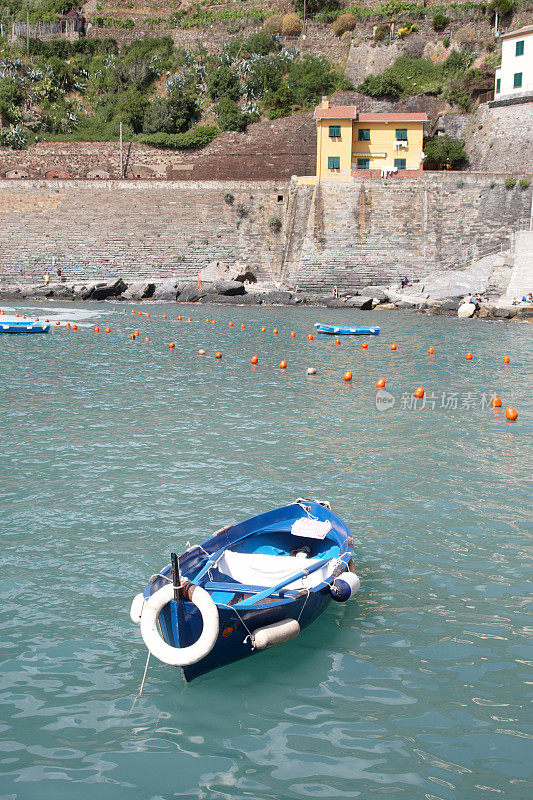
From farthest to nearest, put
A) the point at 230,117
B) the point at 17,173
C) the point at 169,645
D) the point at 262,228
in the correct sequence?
the point at 230,117 → the point at 17,173 → the point at 262,228 → the point at 169,645

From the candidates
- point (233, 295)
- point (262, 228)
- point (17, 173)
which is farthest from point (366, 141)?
point (17, 173)

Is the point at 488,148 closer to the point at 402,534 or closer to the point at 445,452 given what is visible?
the point at 445,452

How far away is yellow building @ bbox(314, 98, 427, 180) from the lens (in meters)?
44.4

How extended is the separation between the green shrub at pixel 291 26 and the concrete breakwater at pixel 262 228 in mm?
20677

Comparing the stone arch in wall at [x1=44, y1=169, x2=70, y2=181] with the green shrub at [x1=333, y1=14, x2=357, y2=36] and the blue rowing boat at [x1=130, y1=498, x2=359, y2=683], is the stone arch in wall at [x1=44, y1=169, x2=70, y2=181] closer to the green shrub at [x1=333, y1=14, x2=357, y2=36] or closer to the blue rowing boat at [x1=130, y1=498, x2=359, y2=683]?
the green shrub at [x1=333, y1=14, x2=357, y2=36]

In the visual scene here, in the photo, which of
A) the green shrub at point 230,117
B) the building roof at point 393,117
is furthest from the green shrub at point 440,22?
Result: the green shrub at point 230,117

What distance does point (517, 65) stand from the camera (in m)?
43.5

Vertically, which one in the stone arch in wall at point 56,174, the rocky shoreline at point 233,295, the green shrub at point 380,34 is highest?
the green shrub at point 380,34

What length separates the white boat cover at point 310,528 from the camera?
308 inches

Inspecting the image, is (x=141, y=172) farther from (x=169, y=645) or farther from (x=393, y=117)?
(x=169, y=645)

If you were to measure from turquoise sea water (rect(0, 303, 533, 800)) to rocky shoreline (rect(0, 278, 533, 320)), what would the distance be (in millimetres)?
19263

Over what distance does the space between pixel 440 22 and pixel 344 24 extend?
8080mm

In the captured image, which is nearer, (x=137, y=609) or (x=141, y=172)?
(x=137, y=609)

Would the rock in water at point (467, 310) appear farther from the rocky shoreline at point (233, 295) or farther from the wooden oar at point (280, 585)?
the wooden oar at point (280, 585)
